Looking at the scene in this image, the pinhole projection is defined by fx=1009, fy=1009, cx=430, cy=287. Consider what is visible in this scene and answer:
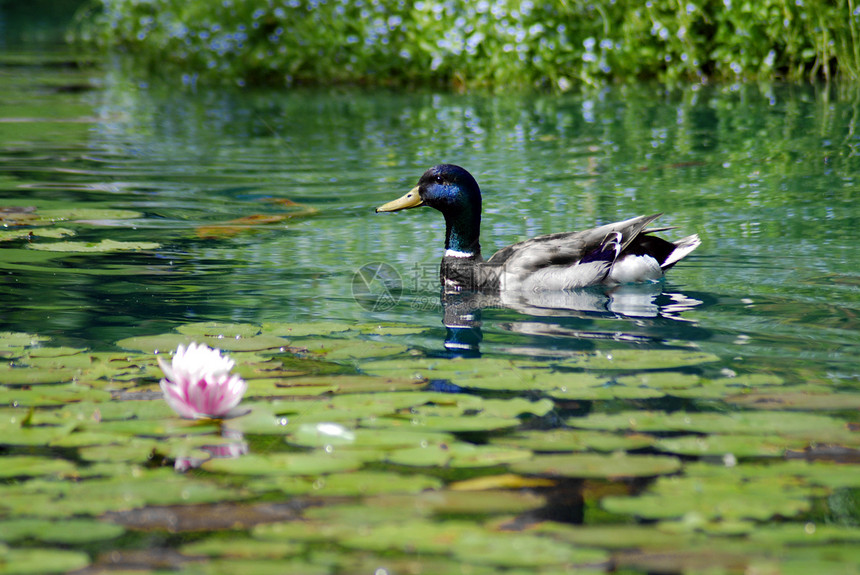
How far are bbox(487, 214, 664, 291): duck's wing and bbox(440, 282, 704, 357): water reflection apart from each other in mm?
64

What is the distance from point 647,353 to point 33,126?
35.4 feet

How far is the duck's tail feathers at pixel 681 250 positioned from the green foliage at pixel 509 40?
862 centimetres

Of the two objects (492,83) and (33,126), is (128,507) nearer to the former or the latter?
(33,126)

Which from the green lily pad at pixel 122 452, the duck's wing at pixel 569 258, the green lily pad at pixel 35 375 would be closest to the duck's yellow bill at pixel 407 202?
the duck's wing at pixel 569 258

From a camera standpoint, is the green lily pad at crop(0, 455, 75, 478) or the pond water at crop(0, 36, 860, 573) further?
the green lily pad at crop(0, 455, 75, 478)

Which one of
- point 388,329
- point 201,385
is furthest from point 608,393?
point 388,329

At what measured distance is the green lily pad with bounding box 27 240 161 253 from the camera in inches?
246

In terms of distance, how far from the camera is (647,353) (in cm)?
391

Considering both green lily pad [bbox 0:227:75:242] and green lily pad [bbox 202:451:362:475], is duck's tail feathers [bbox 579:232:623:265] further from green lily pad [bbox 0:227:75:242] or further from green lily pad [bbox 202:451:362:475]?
green lily pad [bbox 0:227:75:242]

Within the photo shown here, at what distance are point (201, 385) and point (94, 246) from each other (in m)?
3.65

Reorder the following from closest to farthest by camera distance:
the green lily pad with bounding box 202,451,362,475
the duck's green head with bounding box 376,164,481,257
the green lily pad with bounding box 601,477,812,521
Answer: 1. the green lily pad with bounding box 601,477,812,521
2. the green lily pad with bounding box 202,451,362,475
3. the duck's green head with bounding box 376,164,481,257

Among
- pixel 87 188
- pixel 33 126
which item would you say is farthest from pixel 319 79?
pixel 87 188

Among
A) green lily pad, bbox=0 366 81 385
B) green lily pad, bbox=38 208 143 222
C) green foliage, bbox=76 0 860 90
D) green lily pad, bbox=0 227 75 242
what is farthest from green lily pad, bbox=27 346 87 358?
green foliage, bbox=76 0 860 90

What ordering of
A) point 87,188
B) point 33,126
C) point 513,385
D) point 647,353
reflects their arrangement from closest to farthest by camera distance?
1. point 513,385
2. point 647,353
3. point 87,188
4. point 33,126
